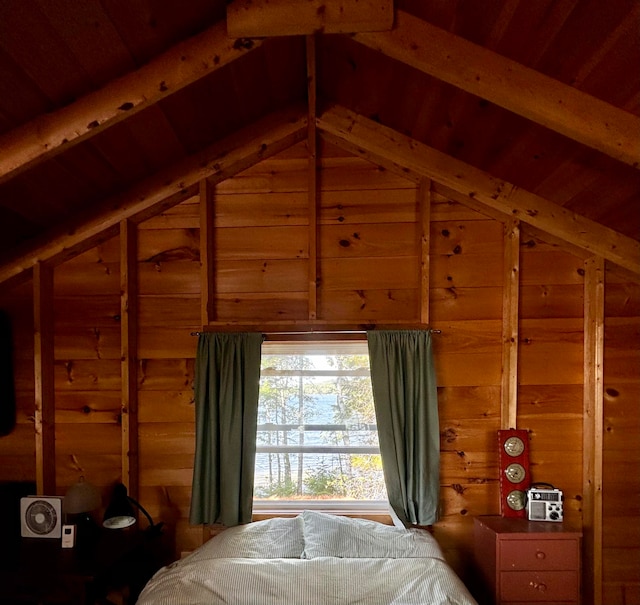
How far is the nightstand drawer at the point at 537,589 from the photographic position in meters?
2.19

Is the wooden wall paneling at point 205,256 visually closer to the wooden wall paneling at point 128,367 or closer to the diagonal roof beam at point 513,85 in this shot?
the wooden wall paneling at point 128,367

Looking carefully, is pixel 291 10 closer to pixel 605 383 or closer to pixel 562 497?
pixel 605 383

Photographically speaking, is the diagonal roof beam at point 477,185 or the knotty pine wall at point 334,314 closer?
the diagonal roof beam at point 477,185

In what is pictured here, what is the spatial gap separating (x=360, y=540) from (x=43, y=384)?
6.63 ft

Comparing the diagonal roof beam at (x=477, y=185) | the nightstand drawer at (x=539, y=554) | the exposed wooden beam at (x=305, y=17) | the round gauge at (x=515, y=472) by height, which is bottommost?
the nightstand drawer at (x=539, y=554)

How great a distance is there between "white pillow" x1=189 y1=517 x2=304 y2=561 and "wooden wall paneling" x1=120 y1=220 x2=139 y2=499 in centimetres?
69

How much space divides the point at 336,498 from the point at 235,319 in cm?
131

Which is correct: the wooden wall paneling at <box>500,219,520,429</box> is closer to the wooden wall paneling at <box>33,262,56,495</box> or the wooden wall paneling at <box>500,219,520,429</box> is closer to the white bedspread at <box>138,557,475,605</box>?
the white bedspread at <box>138,557,475,605</box>

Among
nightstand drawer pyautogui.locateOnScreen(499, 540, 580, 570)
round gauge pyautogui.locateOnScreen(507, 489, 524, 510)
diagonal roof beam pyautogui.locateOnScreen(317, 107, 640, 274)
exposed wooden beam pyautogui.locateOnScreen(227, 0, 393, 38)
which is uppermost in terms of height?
exposed wooden beam pyautogui.locateOnScreen(227, 0, 393, 38)

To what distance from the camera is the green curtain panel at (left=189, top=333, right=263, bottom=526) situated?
2.51m

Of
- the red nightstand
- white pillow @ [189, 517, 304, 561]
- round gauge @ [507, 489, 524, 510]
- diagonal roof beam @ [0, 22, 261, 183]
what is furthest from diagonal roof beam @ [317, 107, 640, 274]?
white pillow @ [189, 517, 304, 561]

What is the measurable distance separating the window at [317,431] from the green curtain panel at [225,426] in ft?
0.87

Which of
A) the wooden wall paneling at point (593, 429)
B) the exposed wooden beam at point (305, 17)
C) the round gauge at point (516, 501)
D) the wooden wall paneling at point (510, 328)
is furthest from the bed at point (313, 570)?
the exposed wooden beam at point (305, 17)

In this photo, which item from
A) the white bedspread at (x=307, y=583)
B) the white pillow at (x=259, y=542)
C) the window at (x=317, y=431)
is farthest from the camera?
the window at (x=317, y=431)
